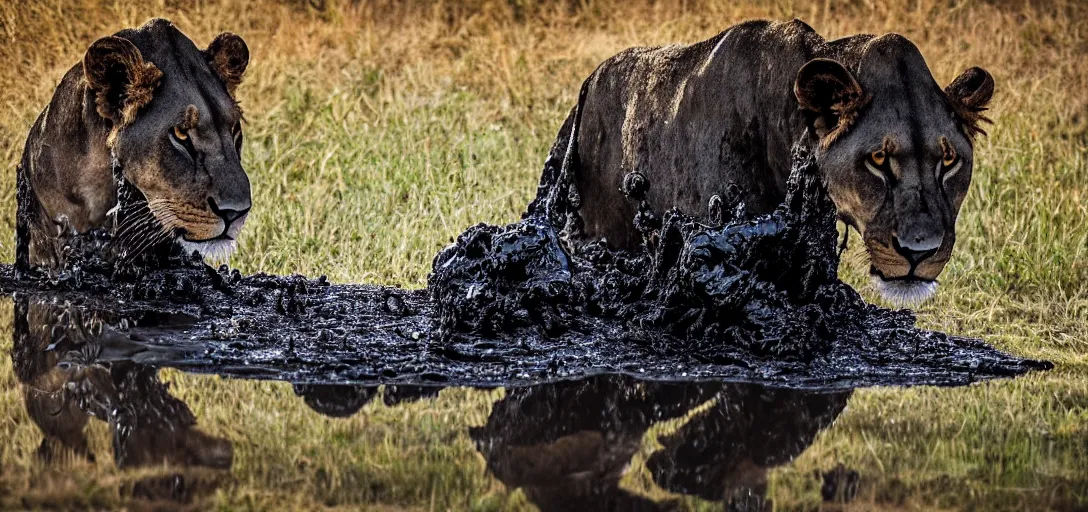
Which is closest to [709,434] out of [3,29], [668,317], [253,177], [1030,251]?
[668,317]

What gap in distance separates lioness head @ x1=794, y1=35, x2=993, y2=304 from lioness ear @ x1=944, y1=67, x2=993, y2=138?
0.02 metres

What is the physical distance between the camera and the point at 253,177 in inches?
416

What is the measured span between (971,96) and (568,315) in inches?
84.7

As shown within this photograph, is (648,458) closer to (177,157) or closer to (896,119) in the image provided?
(896,119)

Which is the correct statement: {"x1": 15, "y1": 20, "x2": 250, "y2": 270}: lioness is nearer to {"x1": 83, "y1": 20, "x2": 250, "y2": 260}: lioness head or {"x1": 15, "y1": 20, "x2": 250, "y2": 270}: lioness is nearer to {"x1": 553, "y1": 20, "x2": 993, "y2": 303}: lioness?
{"x1": 83, "y1": 20, "x2": 250, "y2": 260}: lioness head

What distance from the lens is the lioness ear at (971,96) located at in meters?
6.32

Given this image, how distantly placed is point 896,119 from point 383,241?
418cm

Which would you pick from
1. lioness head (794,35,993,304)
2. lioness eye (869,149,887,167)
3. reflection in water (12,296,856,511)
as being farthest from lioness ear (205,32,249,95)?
lioness eye (869,149,887,167)

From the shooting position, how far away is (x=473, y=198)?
1016 centimetres

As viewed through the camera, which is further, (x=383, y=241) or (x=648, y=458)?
(x=383, y=241)

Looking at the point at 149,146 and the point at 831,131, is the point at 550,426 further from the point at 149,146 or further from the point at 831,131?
the point at 149,146

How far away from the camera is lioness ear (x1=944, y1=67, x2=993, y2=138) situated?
249 inches

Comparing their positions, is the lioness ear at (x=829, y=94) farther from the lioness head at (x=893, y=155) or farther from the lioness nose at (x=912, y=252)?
the lioness nose at (x=912, y=252)

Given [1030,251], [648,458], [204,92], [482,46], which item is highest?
[482,46]
